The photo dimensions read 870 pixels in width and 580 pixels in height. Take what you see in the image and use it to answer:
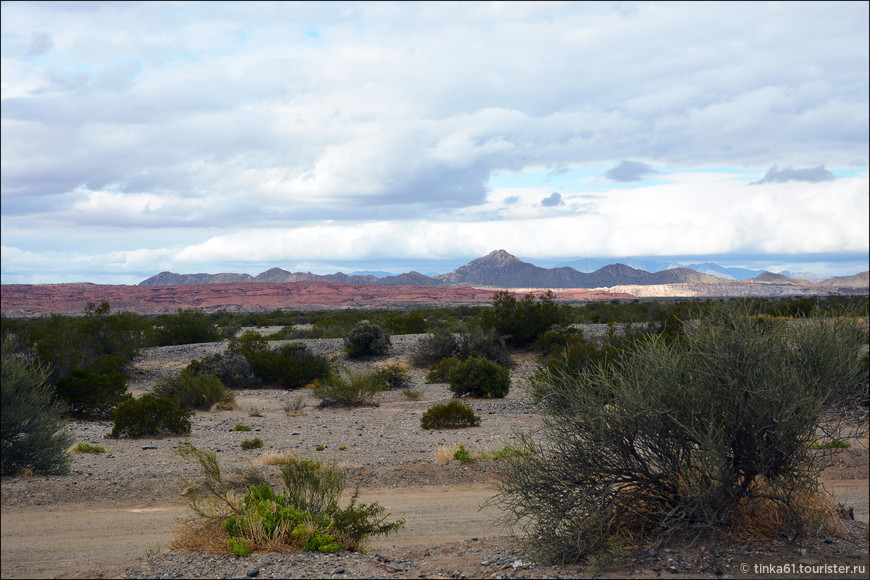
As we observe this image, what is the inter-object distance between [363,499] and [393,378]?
50.9ft

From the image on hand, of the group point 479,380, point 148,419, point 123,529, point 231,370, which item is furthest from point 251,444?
point 231,370

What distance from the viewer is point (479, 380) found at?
23.7 meters

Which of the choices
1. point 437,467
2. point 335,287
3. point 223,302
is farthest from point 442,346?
point 335,287

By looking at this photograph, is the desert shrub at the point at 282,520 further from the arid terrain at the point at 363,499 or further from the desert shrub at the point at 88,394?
the desert shrub at the point at 88,394

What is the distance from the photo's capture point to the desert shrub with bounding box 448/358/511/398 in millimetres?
23609

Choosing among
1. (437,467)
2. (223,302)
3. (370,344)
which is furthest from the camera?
(223,302)

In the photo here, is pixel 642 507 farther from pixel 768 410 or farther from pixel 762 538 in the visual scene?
pixel 768 410

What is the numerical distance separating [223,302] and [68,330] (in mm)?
79608

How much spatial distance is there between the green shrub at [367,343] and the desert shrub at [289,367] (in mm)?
5592

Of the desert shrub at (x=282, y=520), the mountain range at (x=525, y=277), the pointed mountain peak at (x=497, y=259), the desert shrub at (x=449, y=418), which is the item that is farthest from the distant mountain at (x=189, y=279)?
the desert shrub at (x=282, y=520)

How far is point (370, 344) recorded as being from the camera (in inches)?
1342

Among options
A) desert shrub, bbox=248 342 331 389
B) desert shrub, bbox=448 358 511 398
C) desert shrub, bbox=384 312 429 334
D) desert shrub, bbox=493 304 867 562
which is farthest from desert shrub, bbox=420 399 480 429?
desert shrub, bbox=384 312 429 334

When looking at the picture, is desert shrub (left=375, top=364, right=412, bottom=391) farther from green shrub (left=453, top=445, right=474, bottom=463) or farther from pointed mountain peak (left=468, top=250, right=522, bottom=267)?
pointed mountain peak (left=468, top=250, right=522, bottom=267)

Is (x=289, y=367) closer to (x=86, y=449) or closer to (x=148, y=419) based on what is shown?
(x=148, y=419)
